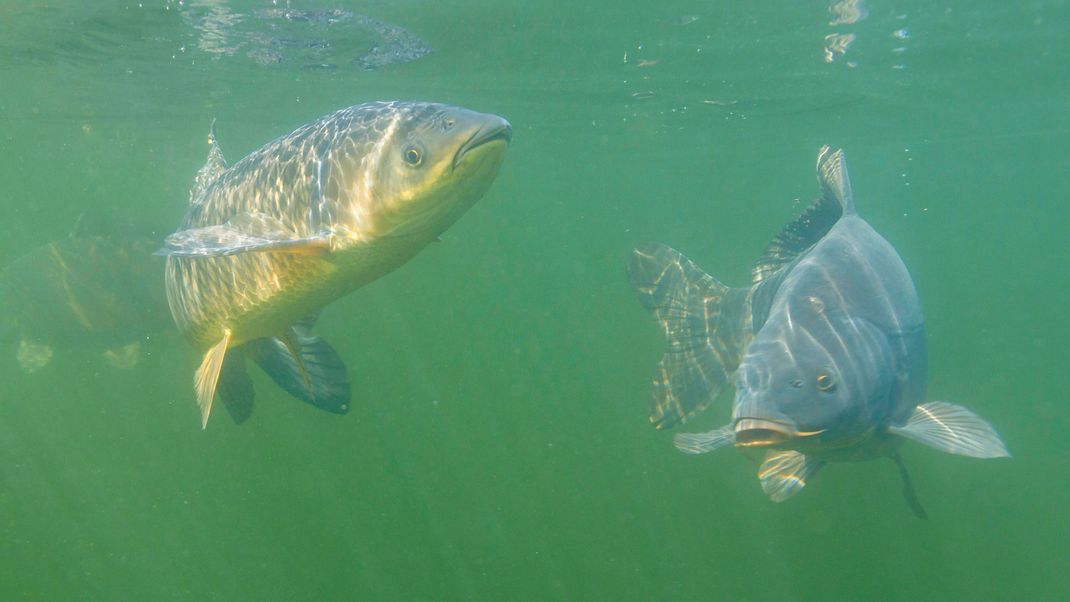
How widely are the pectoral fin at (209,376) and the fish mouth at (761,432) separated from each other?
3870mm

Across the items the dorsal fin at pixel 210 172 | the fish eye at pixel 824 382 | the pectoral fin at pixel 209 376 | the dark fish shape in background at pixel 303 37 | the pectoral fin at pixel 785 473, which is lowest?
the pectoral fin at pixel 785 473

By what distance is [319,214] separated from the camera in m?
4.32

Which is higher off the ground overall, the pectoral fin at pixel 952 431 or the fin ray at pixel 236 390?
the fin ray at pixel 236 390

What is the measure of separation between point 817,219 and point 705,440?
3262mm

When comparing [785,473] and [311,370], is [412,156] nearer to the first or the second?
[311,370]

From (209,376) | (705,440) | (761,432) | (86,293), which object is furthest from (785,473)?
(86,293)

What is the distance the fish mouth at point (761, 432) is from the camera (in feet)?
11.9

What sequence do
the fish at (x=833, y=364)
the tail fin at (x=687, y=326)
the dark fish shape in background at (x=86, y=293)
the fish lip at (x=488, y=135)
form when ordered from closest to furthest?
the fish lip at (x=488, y=135), the fish at (x=833, y=364), the tail fin at (x=687, y=326), the dark fish shape in background at (x=86, y=293)

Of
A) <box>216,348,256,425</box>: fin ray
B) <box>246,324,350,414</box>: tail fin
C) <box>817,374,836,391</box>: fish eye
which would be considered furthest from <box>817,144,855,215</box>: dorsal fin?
<box>216,348,256,425</box>: fin ray

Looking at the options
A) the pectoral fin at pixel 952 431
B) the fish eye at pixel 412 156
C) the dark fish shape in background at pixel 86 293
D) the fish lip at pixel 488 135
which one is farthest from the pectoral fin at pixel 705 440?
the dark fish shape in background at pixel 86 293

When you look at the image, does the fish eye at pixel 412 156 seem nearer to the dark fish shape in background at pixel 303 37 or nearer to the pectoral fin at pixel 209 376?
the pectoral fin at pixel 209 376

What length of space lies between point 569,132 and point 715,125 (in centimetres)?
578

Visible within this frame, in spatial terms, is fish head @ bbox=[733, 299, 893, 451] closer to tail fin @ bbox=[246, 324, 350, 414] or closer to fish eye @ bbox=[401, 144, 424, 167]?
fish eye @ bbox=[401, 144, 424, 167]

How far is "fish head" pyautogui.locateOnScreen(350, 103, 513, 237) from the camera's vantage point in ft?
11.9
